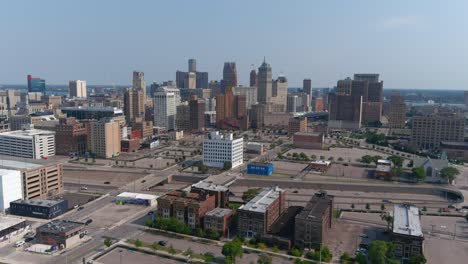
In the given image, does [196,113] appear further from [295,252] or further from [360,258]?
[360,258]

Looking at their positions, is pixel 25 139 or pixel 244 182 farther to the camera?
pixel 25 139

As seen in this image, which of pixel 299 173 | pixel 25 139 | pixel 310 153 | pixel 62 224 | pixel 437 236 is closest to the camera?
pixel 62 224

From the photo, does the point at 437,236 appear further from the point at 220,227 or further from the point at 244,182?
the point at 244,182

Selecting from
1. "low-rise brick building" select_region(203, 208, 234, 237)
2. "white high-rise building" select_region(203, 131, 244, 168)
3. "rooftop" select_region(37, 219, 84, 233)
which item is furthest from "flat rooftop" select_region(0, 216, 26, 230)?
"white high-rise building" select_region(203, 131, 244, 168)

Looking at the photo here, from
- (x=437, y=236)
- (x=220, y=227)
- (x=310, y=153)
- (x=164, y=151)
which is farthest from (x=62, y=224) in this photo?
(x=310, y=153)

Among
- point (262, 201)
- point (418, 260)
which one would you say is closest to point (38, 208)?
point (262, 201)

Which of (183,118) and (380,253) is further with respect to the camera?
(183,118)
